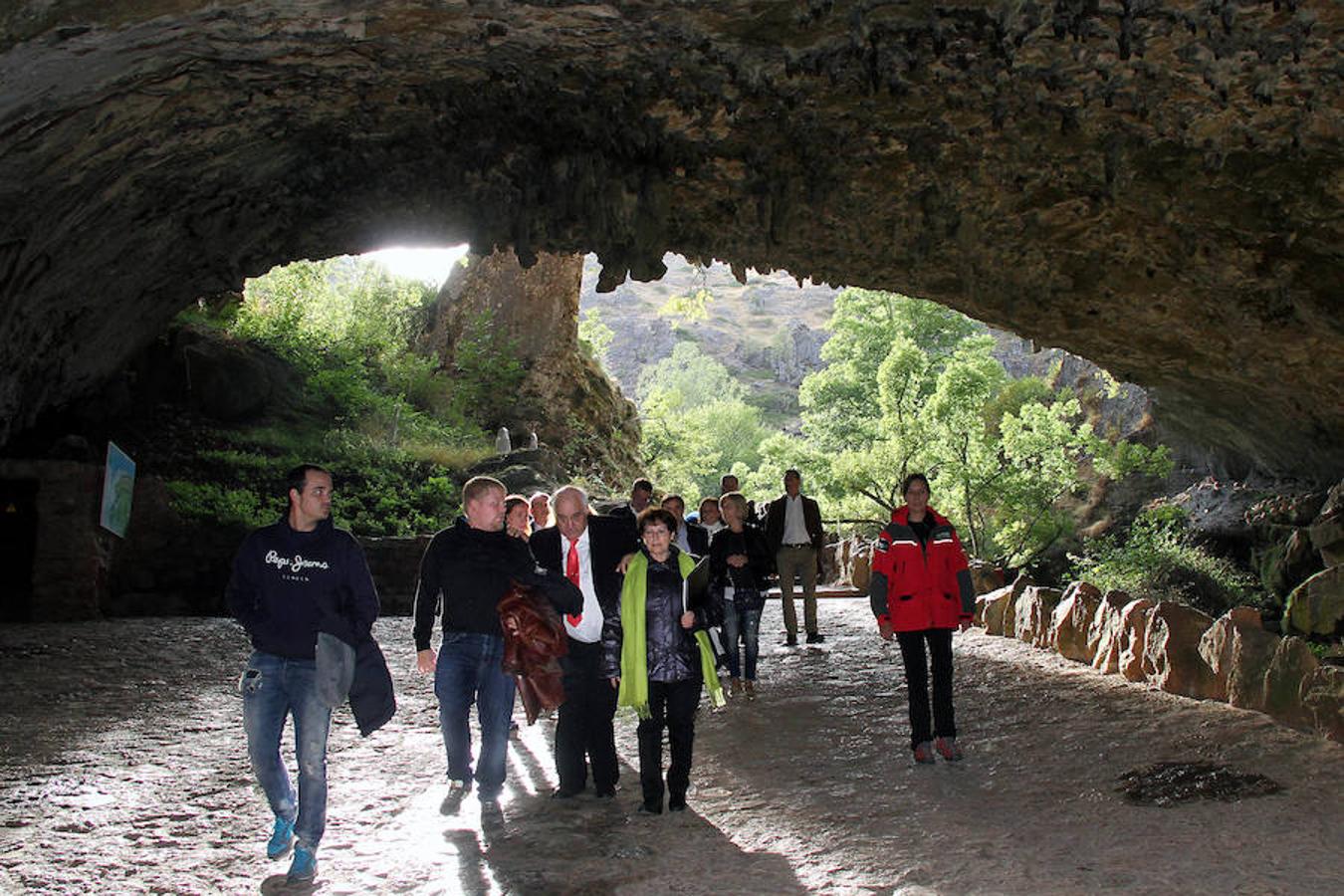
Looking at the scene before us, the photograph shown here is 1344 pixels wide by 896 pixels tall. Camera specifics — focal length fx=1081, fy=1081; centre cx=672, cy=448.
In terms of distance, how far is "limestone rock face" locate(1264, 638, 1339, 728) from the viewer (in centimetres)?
673

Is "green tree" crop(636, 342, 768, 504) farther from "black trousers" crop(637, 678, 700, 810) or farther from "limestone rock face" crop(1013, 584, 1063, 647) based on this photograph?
"black trousers" crop(637, 678, 700, 810)

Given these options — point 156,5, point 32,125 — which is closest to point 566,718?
point 156,5

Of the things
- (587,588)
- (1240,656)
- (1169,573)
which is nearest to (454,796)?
(587,588)

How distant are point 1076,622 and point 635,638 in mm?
6373

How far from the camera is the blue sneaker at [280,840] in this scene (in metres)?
4.86

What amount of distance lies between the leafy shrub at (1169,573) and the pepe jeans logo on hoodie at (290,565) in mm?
13394

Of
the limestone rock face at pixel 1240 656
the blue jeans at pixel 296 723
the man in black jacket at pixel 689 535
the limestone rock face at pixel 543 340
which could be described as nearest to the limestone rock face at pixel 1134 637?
the limestone rock face at pixel 1240 656

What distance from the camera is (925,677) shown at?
6512 mm

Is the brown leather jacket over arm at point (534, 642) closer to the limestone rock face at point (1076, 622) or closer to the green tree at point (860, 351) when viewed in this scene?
the limestone rock face at point (1076, 622)

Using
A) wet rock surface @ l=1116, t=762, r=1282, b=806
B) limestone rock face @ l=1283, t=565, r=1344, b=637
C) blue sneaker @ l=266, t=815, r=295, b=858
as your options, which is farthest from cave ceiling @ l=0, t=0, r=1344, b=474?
wet rock surface @ l=1116, t=762, r=1282, b=806

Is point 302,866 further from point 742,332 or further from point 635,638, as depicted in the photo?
point 742,332

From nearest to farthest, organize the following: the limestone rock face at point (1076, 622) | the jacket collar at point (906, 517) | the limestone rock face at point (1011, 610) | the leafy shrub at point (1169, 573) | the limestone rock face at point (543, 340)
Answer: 1. the jacket collar at point (906, 517)
2. the limestone rock face at point (1076, 622)
3. the limestone rock face at point (1011, 610)
4. the leafy shrub at point (1169, 573)
5. the limestone rock face at point (543, 340)

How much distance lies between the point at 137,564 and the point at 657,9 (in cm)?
1071

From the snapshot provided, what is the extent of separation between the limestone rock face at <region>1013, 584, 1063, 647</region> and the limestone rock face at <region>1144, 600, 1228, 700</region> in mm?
2621
